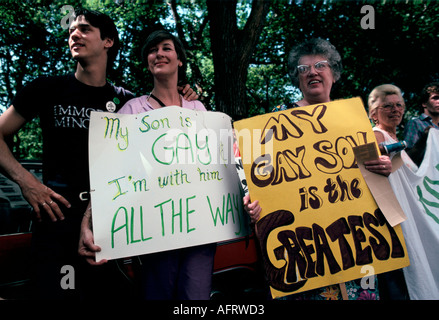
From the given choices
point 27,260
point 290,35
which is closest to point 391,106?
point 27,260

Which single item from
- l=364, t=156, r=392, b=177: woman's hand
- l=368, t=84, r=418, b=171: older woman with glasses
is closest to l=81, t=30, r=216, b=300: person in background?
l=364, t=156, r=392, b=177: woman's hand

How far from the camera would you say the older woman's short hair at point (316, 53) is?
72.1 inches

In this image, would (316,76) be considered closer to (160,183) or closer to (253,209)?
(253,209)

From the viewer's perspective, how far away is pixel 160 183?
145 cm

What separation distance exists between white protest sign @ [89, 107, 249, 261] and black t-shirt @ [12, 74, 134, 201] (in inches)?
11.3

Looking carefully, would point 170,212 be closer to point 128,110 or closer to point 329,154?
point 128,110

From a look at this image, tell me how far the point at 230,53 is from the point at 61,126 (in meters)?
3.33

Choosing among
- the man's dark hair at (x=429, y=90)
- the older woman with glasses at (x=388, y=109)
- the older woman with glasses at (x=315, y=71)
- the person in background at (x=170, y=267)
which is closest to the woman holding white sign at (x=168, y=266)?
the person in background at (x=170, y=267)

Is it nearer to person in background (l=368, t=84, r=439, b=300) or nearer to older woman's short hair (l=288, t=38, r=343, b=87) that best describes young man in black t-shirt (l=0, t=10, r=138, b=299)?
older woman's short hair (l=288, t=38, r=343, b=87)

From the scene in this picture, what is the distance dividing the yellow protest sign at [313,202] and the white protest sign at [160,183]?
0.18 metres

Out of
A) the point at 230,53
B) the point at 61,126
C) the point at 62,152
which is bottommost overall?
the point at 62,152

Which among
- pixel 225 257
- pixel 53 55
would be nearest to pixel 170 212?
pixel 225 257

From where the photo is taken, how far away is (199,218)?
4.83ft
